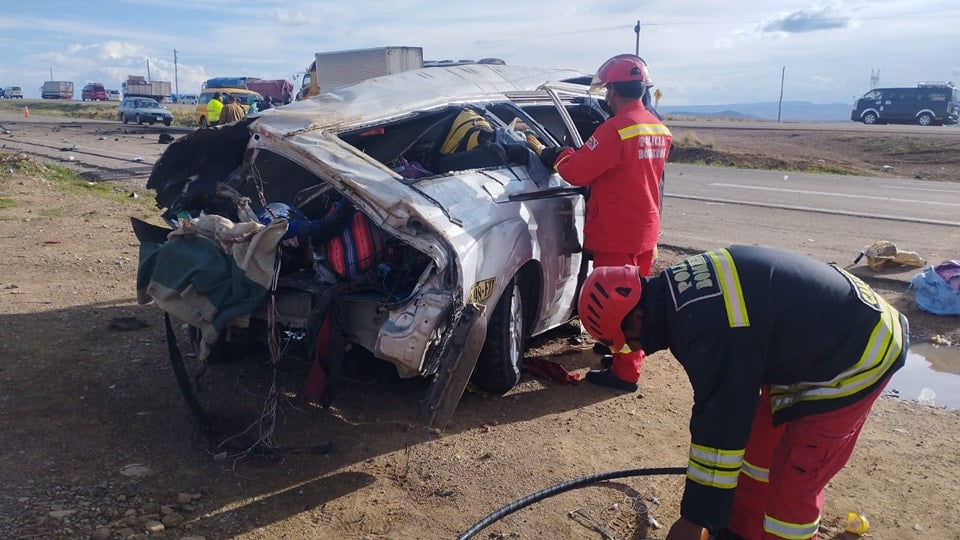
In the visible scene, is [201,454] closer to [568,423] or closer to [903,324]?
[568,423]

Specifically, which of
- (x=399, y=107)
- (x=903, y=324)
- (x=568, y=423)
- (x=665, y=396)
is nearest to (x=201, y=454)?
(x=568, y=423)

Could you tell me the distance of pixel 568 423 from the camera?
4371 millimetres

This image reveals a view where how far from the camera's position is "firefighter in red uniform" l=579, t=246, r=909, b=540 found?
2463mm

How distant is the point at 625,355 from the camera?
4828 millimetres

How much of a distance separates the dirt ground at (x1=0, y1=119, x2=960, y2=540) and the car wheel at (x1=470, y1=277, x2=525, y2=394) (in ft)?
0.57

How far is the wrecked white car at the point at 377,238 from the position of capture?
368cm

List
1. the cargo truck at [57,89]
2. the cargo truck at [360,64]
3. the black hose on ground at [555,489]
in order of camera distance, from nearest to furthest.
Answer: the black hose on ground at [555,489] → the cargo truck at [360,64] → the cargo truck at [57,89]

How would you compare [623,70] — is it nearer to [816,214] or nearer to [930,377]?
[930,377]

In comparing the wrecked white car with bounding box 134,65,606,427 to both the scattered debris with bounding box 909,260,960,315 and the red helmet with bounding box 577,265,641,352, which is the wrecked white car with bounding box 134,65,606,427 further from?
the scattered debris with bounding box 909,260,960,315

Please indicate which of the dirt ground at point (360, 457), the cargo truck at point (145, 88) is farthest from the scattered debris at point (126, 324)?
the cargo truck at point (145, 88)

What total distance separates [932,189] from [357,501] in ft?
47.4

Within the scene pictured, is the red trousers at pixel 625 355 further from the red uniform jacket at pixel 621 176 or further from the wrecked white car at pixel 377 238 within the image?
the wrecked white car at pixel 377 238

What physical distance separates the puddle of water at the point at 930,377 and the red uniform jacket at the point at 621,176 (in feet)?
6.69

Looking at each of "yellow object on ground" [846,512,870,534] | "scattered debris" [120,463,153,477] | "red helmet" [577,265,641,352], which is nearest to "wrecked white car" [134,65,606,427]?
"scattered debris" [120,463,153,477]
